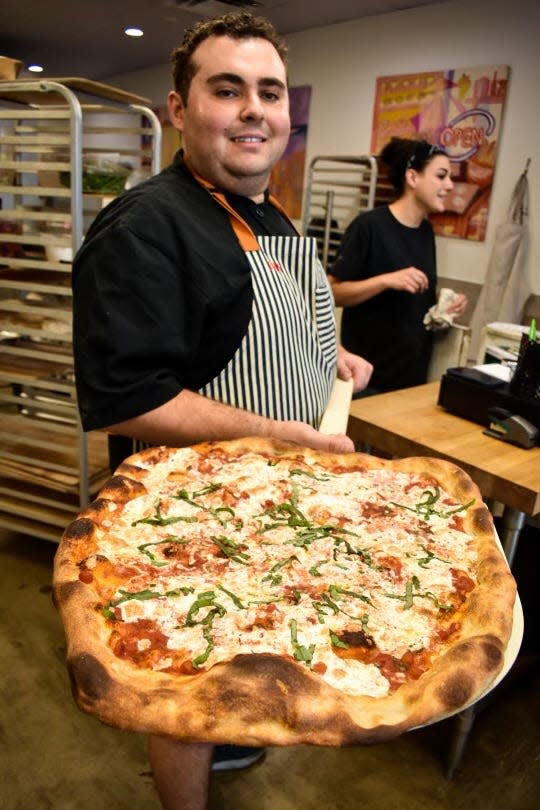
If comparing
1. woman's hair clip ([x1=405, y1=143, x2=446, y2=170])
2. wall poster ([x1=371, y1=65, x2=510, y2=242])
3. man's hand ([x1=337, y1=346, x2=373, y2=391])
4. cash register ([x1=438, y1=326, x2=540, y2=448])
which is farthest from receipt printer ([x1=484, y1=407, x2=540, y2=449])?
wall poster ([x1=371, y1=65, x2=510, y2=242])

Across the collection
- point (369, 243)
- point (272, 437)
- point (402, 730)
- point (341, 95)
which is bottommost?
point (402, 730)

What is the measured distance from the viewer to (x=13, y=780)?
80.4 inches

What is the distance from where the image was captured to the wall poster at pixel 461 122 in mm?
4449

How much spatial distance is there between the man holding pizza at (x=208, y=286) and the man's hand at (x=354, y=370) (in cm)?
27

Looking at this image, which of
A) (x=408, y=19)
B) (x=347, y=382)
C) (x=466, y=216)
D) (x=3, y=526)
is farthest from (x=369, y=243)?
(x=408, y=19)

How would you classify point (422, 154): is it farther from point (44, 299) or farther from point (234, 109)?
point (44, 299)

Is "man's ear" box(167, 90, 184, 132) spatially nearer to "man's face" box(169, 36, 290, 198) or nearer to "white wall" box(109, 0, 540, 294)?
"man's face" box(169, 36, 290, 198)

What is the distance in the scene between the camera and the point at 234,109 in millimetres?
1793

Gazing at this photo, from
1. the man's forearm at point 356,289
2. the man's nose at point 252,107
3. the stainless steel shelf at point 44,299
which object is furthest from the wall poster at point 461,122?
the man's nose at point 252,107

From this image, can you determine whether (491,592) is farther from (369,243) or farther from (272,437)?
(369,243)

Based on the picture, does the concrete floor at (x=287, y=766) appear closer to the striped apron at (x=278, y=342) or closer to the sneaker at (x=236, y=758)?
the sneaker at (x=236, y=758)

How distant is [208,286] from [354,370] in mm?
876

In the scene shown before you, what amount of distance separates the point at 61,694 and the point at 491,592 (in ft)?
6.06

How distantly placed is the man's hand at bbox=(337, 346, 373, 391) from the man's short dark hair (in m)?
0.99
